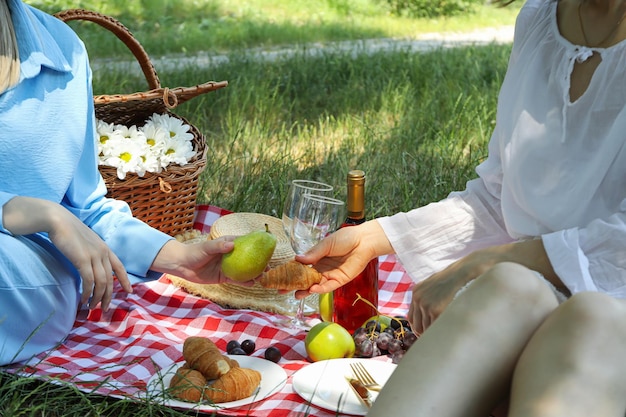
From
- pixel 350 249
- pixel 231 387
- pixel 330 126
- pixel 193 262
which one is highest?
pixel 350 249

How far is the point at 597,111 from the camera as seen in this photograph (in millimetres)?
2188

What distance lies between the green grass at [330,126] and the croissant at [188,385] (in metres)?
0.06

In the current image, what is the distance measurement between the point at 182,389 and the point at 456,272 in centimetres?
Result: 77

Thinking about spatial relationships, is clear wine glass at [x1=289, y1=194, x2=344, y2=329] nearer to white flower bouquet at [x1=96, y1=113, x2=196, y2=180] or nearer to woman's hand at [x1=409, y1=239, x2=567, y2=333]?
woman's hand at [x1=409, y1=239, x2=567, y2=333]

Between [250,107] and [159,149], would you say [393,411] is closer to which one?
[159,149]

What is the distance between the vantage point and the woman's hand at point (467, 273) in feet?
6.85

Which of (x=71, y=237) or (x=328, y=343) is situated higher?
(x=71, y=237)

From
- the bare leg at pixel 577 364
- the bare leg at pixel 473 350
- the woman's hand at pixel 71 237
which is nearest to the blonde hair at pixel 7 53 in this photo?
the woman's hand at pixel 71 237

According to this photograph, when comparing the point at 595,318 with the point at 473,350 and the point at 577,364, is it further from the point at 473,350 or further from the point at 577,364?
the point at 473,350

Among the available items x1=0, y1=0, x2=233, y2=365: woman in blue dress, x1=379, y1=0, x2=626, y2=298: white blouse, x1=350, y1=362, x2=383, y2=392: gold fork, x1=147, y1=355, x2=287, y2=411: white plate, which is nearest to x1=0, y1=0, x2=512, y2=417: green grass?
x1=147, y1=355, x2=287, y2=411: white plate

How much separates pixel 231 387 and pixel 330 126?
296cm

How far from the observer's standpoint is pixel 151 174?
345 cm

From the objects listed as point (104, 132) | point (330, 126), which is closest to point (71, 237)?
point (104, 132)

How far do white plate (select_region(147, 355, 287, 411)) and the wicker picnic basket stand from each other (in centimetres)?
96
